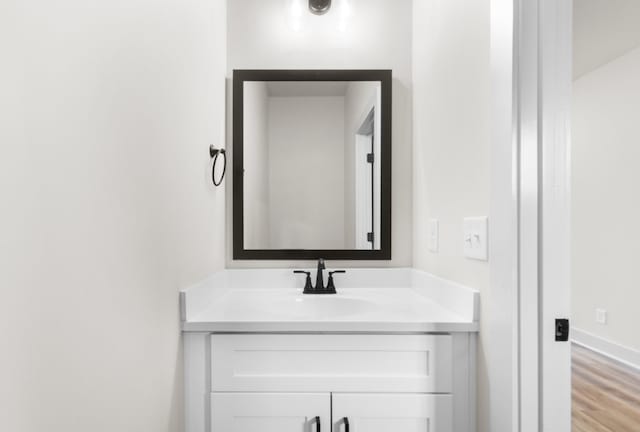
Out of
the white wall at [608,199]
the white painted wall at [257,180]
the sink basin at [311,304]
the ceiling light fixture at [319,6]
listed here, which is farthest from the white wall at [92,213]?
the white wall at [608,199]

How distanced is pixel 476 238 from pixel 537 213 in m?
0.19

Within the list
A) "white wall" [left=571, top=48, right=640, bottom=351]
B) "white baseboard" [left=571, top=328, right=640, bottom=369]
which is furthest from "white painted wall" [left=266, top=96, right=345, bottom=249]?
"white baseboard" [left=571, top=328, right=640, bottom=369]

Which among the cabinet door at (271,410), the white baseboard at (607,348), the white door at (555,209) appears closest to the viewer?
the white door at (555,209)

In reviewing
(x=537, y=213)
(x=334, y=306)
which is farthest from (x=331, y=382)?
(x=537, y=213)

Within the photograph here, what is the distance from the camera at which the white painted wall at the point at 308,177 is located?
67.7 inches

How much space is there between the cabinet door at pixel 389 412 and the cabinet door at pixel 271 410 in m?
0.06

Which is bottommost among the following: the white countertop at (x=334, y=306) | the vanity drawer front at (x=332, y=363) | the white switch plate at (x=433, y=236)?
the vanity drawer front at (x=332, y=363)

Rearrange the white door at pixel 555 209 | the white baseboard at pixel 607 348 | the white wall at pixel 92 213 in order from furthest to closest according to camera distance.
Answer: the white baseboard at pixel 607 348 → the white door at pixel 555 209 → the white wall at pixel 92 213

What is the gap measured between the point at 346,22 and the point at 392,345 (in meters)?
1.37

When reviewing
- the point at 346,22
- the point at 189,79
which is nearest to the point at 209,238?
the point at 189,79

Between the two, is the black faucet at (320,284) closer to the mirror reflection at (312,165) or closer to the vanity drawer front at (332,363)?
the mirror reflection at (312,165)

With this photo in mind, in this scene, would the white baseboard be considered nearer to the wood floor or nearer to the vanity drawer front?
the wood floor

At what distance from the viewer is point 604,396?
7.99 ft

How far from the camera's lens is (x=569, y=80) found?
918 millimetres
